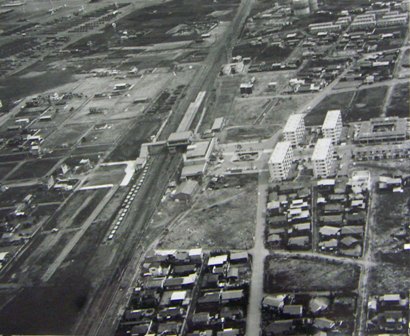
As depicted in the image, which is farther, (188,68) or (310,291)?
(188,68)

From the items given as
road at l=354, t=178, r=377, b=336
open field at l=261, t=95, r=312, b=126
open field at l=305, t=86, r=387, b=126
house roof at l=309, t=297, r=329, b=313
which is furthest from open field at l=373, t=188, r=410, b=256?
open field at l=261, t=95, r=312, b=126

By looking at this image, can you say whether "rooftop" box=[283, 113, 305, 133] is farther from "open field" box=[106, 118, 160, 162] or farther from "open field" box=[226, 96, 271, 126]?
"open field" box=[106, 118, 160, 162]

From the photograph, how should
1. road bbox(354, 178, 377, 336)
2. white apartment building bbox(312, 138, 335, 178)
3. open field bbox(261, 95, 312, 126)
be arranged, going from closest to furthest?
road bbox(354, 178, 377, 336), white apartment building bbox(312, 138, 335, 178), open field bbox(261, 95, 312, 126)

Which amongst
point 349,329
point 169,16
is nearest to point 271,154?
point 349,329

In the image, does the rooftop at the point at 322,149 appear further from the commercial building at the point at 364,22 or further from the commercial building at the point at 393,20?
the commercial building at the point at 393,20

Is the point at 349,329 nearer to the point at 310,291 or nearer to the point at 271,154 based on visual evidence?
the point at 310,291

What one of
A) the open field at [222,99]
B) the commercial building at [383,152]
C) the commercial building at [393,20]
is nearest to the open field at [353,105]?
the commercial building at [383,152]

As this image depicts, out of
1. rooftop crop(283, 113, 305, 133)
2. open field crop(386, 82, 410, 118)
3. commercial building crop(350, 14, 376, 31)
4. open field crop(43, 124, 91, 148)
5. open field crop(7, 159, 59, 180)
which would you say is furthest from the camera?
commercial building crop(350, 14, 376, 31)
